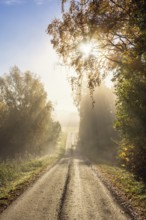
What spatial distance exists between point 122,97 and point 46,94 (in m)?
31.4

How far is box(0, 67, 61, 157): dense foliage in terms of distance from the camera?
4372cm

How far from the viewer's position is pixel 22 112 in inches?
1794

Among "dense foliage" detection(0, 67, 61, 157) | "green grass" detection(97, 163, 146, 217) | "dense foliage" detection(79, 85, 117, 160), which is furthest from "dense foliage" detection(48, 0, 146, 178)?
"dense foliage" detection(79, 85, 117, 160)

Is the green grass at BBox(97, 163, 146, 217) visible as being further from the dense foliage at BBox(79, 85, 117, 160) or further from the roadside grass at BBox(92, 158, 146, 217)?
the dense foliage at BBox(79, 85, 117, 160)

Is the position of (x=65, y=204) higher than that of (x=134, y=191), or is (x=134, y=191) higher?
(x=134, y=191)

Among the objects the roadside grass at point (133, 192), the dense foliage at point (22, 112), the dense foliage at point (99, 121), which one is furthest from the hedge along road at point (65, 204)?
the dense foliage at point (99, 121)

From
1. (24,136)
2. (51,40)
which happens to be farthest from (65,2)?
(24,136)

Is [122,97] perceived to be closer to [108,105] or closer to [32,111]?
[32,111]

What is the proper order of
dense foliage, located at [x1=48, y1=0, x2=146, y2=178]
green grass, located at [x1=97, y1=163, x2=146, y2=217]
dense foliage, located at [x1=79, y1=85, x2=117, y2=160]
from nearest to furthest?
dense foliage, located at [x1=48, y1=0, x2=146, y2=178] → green grass, located at [x1=97, y1=163, x2=146, y2=217] → dense foliage, located at [x1=79, y1=85, x2=117, y2=160]

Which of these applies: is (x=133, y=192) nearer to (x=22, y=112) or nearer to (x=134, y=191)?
(x=134, y=191)

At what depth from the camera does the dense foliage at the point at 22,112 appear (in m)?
43.7

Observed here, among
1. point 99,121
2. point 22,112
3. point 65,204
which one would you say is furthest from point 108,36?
point 99,121

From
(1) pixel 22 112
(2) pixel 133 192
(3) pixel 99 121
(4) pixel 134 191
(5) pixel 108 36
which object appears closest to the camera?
(5) pixel 108 36

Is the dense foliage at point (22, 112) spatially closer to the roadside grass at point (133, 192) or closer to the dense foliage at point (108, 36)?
the roadside grass at point (133, 192)
